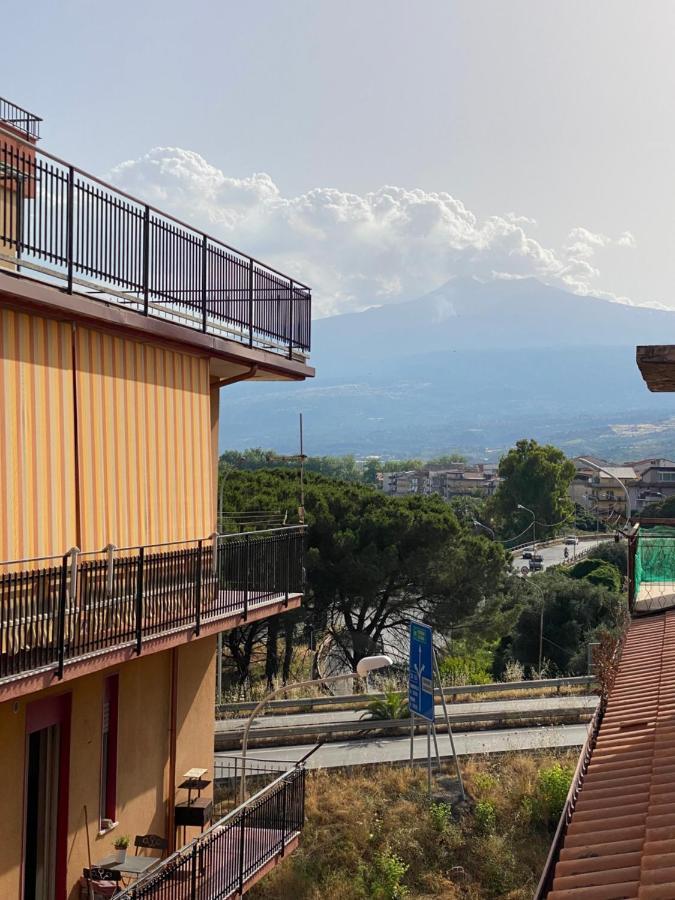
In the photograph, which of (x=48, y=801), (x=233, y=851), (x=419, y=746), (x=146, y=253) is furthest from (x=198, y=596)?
(x=419, y=746)

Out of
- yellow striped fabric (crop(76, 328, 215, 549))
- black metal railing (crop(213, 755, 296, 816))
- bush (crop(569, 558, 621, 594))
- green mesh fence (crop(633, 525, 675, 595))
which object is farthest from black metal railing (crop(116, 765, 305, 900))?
bush (crop(569, 558, 621, 594))

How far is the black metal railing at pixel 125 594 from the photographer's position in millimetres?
8227

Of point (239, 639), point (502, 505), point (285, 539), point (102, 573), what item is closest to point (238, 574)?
point (285, 539)

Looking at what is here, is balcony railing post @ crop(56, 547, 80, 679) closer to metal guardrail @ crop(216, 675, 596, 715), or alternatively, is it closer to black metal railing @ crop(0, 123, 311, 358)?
black metal railing @ crop(0, 123, 311, 358)

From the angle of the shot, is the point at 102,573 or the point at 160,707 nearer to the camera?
the point at 102,573

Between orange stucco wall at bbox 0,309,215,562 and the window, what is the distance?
1.67 metres

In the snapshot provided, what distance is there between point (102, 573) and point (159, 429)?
218 cm

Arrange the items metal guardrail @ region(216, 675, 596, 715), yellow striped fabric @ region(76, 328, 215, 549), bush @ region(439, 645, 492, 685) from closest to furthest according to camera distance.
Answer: yellow striped fabric @ region(76, 328, 215, 549) < metal guardrail @ region(216, 675, 596, 715) < bush @ region(439, 645, 492, 685)

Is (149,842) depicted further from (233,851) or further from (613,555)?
(613,555)

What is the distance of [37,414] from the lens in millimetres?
9008

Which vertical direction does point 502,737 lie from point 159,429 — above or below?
below

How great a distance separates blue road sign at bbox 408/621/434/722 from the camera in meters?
Result: 20.6

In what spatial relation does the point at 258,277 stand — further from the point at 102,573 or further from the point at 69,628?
the point at 69,628

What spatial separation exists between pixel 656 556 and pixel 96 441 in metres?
8.38
